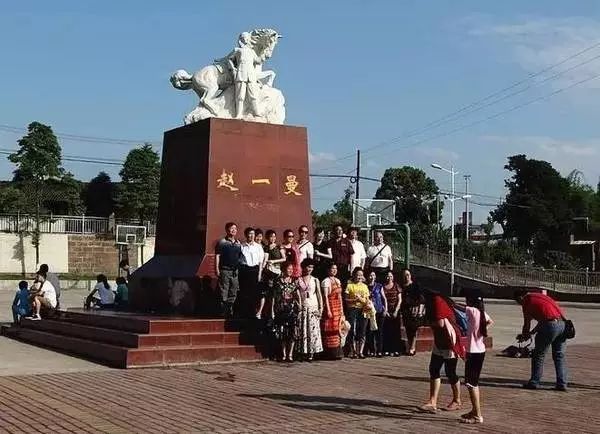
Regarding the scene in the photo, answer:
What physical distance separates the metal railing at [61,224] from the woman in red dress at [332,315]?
33382mm

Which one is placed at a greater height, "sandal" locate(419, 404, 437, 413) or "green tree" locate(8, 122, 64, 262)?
"green tree" locate(8, 122, 64, 262)

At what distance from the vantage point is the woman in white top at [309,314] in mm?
11398

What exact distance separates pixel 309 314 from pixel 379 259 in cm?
240

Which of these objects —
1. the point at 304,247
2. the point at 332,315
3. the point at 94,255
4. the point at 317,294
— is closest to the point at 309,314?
the point at 317,294

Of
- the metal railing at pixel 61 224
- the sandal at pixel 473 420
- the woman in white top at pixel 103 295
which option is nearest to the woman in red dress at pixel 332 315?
the sandal at pixel 473 420

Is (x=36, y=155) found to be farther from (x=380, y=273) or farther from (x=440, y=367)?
(x=440, y=367)

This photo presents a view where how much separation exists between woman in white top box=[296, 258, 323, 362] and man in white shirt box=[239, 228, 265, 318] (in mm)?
818

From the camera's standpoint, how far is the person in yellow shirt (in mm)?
11961

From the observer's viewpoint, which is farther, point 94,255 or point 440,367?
point 94,255

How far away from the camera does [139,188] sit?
4759cm

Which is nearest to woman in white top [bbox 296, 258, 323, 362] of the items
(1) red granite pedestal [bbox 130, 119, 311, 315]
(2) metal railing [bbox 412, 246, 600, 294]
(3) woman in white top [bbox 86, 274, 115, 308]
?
(1) red granite pedestal [bbox 130, 119, 311, 315]

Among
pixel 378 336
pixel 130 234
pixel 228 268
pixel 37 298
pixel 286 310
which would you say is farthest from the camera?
pixel 130 234

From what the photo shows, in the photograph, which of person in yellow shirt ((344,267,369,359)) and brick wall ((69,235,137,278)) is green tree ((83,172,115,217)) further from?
person in yellow shirt ((344,267,369,359))

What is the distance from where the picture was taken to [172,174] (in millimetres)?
14773
